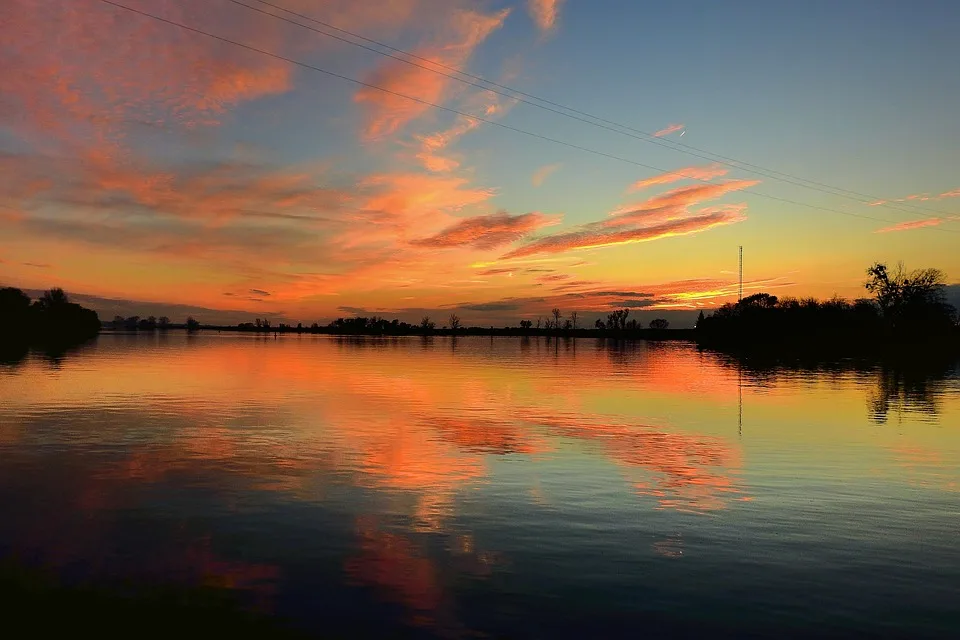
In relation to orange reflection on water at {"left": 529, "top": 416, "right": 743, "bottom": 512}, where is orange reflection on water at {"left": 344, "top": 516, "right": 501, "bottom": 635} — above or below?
above

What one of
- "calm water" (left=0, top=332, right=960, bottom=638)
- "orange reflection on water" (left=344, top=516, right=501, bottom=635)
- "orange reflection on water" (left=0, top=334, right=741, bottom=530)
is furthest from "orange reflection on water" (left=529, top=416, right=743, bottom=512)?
"orange reflection on water" (left=344, top=516, right=501, bottom=635)

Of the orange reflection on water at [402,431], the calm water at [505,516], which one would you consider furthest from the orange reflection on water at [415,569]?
the orange reflection on water at [402,431]

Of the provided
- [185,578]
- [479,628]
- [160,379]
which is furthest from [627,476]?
[160,379]

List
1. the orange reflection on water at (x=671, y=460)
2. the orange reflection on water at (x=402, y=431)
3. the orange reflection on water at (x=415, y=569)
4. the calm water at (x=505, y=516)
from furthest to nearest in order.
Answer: the orange reflection on water at (x=402, y=431) → the orange reflection on water at (x=671, y=460) → the calm water at (x=505, y=516) → the orange reflection on water at (x=415, y=569)

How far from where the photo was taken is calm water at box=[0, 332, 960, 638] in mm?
11180

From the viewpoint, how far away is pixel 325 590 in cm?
1167

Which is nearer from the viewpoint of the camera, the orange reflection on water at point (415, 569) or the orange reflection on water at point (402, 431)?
the orange reflection on water at point (415, 569)

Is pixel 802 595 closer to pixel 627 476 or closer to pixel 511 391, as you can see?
pixel 627 476

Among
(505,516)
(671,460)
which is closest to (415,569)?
(505,516)

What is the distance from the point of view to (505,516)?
1658 centimetres

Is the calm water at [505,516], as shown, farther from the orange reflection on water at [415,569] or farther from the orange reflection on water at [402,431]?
the orange reflection on water at [402,431]

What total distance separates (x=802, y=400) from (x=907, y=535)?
34.9m

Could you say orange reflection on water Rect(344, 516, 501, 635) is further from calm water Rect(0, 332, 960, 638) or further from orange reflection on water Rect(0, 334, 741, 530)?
orange reflection on water Rect(0, 334, 741, 530)

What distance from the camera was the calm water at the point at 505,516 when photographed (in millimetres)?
11180
